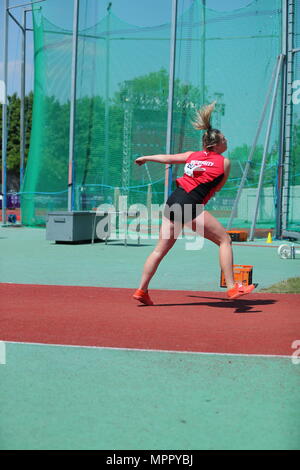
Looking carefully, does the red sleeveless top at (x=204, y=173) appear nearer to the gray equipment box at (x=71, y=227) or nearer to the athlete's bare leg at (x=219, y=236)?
the athlete's bare leg at (x=219, y=236)

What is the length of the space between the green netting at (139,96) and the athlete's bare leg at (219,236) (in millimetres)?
14189

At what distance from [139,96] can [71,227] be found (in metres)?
7.76

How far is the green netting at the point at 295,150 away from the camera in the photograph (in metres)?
19.7

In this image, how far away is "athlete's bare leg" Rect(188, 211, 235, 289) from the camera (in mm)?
6906

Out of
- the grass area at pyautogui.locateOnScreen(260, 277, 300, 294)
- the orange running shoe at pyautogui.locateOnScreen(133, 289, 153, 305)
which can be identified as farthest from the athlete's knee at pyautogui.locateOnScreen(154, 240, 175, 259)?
the grass area at pyautogui.locateOnScreen(260, 277, 300, 294)

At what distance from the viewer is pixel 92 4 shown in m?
24.3

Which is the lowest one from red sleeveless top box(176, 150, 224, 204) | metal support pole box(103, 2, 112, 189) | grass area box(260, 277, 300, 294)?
grass area box(260, 277, 300, 294)

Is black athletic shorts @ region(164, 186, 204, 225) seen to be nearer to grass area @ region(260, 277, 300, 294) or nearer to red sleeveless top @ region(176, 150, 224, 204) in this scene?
red sleeveless top @ region(176, 150, 224, 204)

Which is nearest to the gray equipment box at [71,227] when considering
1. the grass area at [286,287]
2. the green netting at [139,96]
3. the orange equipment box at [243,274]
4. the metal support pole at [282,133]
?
the green netting at [139,96]

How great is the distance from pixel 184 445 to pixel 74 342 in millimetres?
2441

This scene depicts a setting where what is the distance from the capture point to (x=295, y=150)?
20.2 m

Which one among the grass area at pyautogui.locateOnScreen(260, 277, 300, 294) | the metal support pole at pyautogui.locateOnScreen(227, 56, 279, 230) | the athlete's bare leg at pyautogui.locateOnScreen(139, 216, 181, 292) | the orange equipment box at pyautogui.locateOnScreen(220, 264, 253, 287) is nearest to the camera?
the athlete's bare leg at pyautogui.locateOnScreen(139, 216, 181, 292)

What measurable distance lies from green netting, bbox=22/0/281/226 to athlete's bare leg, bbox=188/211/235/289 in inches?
559

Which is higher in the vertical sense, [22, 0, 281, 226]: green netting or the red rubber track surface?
[22, 0, 281, 226]: green netting
